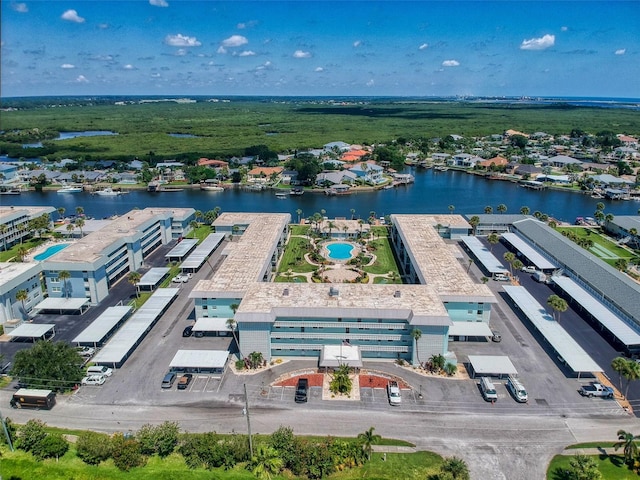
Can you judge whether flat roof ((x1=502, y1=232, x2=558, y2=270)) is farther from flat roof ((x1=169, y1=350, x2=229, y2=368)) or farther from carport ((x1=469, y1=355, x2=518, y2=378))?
flat roof ((x1=169, y1=350, x2=229, y2=368))

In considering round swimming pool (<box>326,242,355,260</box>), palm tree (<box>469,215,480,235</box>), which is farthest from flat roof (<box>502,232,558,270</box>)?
round swimming pool (<box>326,242,355,260</box>)

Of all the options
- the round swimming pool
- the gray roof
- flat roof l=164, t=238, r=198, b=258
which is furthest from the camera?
the round swimming pool

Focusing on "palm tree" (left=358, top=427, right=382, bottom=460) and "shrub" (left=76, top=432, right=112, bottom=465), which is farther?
"shrub" (left=76, top=432, right=112, bottom=465)

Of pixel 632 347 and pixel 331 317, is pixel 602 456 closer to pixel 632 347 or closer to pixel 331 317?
pixel 632 347

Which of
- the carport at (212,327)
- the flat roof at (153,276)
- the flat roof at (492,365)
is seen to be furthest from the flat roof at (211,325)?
the flat roof at (492,365)

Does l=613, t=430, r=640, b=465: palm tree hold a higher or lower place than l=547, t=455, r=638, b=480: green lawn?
higher

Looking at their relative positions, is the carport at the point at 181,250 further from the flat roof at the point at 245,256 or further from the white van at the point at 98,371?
the white van at the point at 98,371
